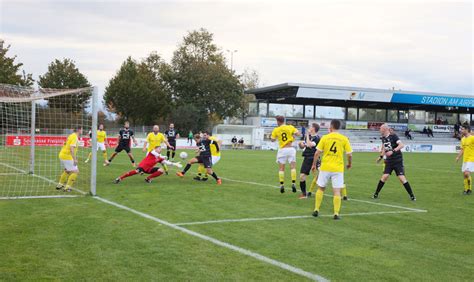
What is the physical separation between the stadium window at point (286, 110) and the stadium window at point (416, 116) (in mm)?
16624

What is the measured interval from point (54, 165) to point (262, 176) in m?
9.53

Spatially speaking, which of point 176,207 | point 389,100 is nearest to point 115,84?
point 389,100

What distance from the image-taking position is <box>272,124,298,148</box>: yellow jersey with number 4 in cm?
1295

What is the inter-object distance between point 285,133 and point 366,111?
171ft

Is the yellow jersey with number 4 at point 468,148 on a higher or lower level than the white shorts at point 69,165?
higher

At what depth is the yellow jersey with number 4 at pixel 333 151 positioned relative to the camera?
941cm

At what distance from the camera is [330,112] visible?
198 feet

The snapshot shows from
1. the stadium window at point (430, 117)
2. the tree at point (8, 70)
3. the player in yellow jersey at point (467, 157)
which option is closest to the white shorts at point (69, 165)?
the player in yellow jersey at point (467, 157)

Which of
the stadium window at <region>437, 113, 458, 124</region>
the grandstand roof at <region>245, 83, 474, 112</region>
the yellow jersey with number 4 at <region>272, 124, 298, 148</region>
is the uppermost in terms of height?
the grandstand roof at <region>245, 83, 474, 112</region>

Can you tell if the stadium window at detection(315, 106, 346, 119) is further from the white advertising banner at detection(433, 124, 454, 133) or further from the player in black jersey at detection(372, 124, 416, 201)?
the player in black jersey at detection(372, 124, 416, 201)

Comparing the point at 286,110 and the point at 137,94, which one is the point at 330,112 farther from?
the point at 137,94

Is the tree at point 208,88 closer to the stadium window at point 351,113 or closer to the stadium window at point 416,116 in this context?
the stadium window at point 351,113

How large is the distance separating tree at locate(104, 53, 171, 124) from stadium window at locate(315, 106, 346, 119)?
843 inches

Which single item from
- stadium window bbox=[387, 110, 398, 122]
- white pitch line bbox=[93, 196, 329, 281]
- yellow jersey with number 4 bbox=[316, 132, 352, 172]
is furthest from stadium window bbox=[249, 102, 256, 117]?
white pitch line bbox=[93, 196, 329, 281]
